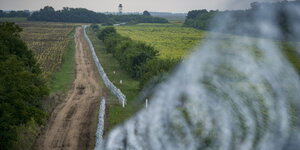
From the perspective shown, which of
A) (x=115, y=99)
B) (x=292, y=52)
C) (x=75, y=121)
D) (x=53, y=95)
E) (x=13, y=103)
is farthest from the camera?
(x=53, y=95)

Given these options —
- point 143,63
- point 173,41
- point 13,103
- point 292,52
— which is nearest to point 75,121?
point 13,103

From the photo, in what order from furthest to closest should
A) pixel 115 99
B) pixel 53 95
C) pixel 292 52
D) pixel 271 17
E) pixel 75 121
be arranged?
pixel 53 95 → pixel 115 99 → pixel 75 121 → pixel 292 52 → pixel 271 17

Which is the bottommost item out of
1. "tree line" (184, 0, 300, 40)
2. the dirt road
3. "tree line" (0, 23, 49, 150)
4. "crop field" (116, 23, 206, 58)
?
the dirt road

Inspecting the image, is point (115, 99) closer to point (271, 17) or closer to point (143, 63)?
point (143, 63)

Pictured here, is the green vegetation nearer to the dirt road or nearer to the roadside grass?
the dirt road

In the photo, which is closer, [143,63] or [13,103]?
[13,103]

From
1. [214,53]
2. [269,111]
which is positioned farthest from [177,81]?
[269,111]

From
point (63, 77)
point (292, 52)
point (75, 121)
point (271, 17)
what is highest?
point (271, 17)

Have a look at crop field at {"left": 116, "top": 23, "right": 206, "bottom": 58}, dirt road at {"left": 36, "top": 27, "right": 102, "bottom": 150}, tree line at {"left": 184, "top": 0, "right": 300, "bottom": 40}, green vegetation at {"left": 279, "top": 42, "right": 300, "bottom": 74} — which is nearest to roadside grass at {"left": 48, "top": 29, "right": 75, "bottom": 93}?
dirt road at {"left": 36, "top": 27, "right": 102, "bottom": 150}

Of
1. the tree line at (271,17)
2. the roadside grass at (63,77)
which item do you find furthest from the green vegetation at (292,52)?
the roadside grass at (63,77)
